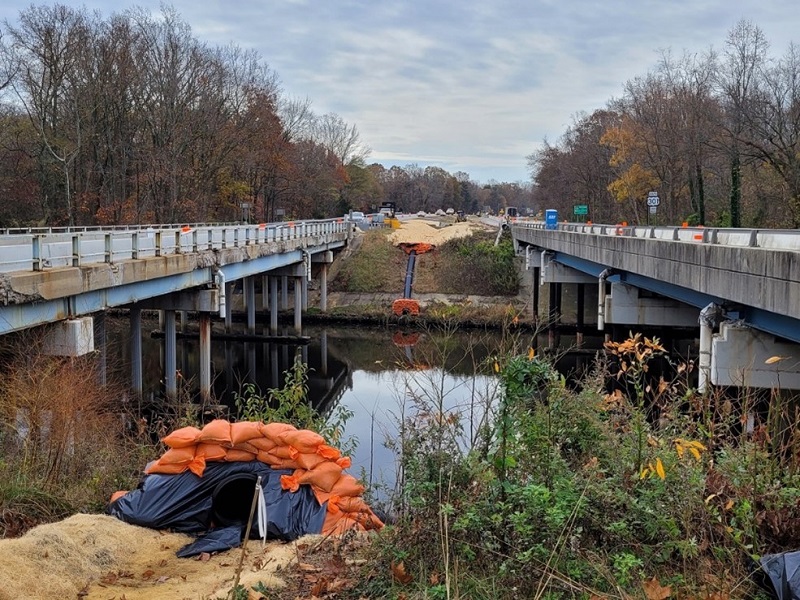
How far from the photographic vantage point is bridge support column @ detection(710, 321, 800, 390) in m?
12.3

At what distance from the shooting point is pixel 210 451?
8852 millimetres

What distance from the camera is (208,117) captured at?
4972cm

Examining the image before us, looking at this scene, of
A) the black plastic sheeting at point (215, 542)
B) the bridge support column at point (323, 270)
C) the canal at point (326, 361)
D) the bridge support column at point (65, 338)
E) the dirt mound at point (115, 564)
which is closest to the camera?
the dirt mound at point (115, 564)

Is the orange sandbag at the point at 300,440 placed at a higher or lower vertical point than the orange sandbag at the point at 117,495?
higher

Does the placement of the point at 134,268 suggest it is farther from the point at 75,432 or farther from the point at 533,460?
the point at 533,460

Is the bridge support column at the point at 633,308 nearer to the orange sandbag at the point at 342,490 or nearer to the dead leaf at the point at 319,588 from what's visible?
the orange sandbag at the point at 342,490

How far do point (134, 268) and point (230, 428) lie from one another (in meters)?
9.98

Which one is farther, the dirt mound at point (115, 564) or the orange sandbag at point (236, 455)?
the orange sandbag at point (236, 455)

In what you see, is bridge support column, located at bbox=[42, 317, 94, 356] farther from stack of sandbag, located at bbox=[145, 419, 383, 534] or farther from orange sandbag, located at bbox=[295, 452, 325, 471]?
orange sandbag, located at bbox=[295, 452, 325, 471]

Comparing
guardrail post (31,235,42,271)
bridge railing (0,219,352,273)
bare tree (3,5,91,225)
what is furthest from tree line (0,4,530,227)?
guardrail post (31,235,42,271)

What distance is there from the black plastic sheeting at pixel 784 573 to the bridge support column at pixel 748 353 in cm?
816

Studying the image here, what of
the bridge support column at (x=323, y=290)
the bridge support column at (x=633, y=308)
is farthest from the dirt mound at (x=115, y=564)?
the bridge support column at (x=323, y=290)

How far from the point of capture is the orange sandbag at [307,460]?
348 inches

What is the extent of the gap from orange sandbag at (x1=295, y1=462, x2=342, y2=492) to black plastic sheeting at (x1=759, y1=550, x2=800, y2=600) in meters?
5.15
